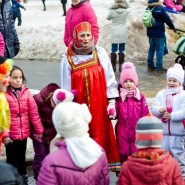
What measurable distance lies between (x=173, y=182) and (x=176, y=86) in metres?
2.11

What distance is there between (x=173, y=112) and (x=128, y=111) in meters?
0.50

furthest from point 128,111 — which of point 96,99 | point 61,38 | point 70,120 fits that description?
point 61,38

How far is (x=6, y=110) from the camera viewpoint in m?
5.83

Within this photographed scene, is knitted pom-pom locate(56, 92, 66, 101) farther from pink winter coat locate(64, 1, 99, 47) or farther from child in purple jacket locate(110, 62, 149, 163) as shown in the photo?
pink winter coat locate(64, 1, 99, 47)

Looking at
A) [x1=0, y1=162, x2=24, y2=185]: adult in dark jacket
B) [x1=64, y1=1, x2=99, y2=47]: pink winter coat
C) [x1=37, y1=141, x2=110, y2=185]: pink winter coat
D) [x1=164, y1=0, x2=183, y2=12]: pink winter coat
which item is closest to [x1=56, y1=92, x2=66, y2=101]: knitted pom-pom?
[x1=37, y1=141, x2=110, y2=185]: pink winter coat

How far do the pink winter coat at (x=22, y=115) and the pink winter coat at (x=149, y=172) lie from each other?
1.89 metres

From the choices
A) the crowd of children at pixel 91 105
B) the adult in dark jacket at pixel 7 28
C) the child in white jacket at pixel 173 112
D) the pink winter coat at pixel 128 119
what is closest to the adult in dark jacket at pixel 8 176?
the crowd of children at pixel 91 105

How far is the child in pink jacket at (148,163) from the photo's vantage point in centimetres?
470

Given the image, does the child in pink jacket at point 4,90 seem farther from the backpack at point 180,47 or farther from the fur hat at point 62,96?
Answer: the backpack at point 180,47

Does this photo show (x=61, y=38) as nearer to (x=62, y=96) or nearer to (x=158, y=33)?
(x=158, y=33)

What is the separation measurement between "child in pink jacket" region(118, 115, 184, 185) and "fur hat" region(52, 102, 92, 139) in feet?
1.67

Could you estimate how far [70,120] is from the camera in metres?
4.45

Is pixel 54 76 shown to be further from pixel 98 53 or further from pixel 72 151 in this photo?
pixel 72 151

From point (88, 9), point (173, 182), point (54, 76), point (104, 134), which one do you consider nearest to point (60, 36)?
point (54, 76)
